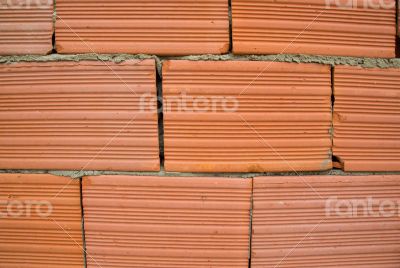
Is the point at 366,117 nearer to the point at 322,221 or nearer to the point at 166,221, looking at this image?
the point at 322,221

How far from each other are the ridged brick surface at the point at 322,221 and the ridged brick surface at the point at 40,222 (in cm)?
80

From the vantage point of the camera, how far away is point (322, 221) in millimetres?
1165

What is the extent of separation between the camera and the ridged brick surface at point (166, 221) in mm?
1126

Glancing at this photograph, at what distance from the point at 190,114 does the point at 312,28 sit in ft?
2.08

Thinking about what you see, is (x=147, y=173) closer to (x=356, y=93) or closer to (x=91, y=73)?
(x=91, y=73)

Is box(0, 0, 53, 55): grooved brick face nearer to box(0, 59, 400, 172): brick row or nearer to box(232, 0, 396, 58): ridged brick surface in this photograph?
box(0, 59, 400, 172): brick row

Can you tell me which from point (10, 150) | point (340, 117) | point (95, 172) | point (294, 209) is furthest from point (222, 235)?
point (10, 150)

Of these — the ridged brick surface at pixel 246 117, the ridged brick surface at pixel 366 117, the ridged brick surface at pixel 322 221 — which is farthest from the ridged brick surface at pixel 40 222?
the ridged brick surface at pixel 366 117

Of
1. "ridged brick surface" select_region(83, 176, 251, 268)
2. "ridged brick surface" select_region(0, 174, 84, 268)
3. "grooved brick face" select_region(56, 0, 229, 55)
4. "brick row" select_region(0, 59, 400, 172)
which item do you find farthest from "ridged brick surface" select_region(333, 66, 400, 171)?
"ridged brick surface" select_region(0, 174, 84, 268)

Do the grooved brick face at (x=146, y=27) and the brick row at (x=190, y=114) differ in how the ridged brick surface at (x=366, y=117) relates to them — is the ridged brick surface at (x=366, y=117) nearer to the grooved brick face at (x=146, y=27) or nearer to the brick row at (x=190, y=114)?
the brick row at (x=190, y=114)

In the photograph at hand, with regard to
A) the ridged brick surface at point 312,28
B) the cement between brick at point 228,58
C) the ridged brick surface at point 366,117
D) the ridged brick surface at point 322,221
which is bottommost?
the ridged brick surface at point 322,221

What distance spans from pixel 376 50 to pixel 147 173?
1.13 m

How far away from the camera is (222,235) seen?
115 centimetres

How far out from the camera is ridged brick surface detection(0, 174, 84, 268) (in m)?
1.14
